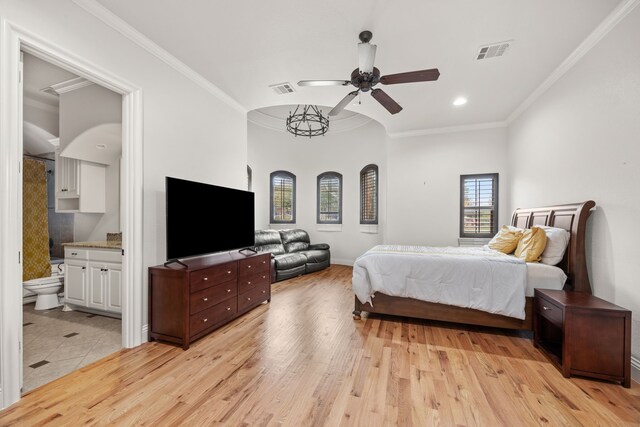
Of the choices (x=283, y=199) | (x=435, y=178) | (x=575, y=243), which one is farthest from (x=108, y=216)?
(x=575, y=243)

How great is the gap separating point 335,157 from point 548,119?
439 cm

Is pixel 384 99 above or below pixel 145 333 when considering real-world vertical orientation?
above

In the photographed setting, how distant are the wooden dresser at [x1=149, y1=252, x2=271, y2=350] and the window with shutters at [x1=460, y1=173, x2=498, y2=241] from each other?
4426 millimetres

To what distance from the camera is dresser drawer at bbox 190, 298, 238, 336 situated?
2.61m

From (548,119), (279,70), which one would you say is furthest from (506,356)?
(279,70)

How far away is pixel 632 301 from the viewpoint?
7.25 ft

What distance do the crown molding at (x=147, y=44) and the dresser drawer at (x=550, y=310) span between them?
14.4 ft

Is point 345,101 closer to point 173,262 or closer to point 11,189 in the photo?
point 173,262

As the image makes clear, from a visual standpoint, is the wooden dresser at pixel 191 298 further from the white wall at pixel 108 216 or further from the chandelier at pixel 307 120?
the chandelier at pixel 307 120

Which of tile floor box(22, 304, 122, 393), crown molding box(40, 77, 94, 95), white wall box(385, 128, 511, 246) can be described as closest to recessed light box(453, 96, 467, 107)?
white wall box(385, 128, 511, 246)

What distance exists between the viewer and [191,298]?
254cm

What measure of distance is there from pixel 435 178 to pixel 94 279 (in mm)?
5727

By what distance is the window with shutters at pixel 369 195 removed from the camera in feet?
21.6

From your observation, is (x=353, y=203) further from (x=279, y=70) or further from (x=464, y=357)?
(x=464, y=357)
